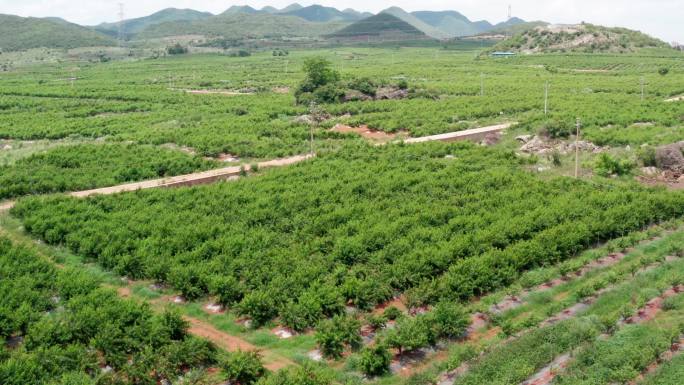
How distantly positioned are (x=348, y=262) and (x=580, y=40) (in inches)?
4450

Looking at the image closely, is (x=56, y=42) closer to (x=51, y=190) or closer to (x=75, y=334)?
(x=51, y=190)

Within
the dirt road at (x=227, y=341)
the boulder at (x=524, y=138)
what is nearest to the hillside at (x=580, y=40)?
the boulder at (x=524, y=138)

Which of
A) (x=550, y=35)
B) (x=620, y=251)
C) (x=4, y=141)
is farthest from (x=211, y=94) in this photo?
(x=550, y=35)

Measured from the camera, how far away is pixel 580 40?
389 feet

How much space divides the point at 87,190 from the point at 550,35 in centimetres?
11360

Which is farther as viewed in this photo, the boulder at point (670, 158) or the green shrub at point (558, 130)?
the green shrub at point (558, 130)

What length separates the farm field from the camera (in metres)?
13.1

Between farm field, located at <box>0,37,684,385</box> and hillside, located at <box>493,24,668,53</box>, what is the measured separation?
275 feet

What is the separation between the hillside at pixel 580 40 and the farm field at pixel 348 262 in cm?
8393

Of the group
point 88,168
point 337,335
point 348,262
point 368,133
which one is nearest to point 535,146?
point 368,133

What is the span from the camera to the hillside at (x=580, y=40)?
114 metres

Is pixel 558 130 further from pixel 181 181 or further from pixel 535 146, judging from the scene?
pixel 181 181

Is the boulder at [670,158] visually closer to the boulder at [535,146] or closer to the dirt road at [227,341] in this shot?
the boulder at [535,146]

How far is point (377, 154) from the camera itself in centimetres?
3158
